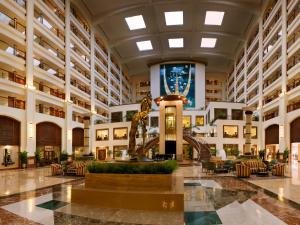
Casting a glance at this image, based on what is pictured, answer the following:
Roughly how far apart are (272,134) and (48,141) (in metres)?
24.5

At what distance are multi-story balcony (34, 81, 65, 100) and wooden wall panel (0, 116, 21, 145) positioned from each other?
636 centimetres

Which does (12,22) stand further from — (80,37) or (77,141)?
(77,141)

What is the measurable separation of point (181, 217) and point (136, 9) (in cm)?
3081

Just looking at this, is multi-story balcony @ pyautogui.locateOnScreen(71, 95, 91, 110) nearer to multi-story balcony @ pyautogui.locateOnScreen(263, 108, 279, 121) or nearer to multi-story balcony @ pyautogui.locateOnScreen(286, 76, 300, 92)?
multi-story balcony @ pyautogui.locateOnScreen(263, 108, 279, 121)

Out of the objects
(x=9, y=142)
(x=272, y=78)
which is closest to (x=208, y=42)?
Result: (x=272, y=78)

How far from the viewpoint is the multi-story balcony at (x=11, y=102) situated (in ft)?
75.4

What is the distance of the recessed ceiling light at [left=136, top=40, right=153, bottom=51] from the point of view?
4316 cm

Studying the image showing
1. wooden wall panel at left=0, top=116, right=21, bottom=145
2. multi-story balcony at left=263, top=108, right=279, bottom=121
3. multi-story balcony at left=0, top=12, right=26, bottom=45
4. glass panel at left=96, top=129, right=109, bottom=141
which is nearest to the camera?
multi-story balcony at left=0, top=12, right=26, bottom=45

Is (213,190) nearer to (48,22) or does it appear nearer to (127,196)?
(127,196)

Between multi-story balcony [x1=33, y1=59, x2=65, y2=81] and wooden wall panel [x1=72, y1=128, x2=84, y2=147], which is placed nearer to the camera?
multi-story balcony [x1=33, y1=59, x2=65, y2=81]

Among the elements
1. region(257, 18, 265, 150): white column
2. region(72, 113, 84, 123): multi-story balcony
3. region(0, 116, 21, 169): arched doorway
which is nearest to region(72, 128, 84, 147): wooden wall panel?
region(72, 113, 84, 123): multi-story balcony

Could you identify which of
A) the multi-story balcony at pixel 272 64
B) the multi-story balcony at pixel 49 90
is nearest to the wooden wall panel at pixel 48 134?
the multi-story balcony at pixel 49 90

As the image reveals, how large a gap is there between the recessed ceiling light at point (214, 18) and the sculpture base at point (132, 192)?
30.0 metres

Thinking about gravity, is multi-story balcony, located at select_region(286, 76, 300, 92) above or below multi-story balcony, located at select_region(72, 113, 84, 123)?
above
